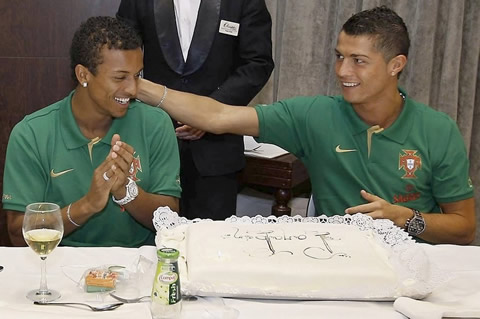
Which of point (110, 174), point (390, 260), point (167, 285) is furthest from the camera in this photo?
point (110, 174)

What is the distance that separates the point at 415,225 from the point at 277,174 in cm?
109

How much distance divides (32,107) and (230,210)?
115 centimetres

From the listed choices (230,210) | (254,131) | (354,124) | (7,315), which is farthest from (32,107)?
(7,315)

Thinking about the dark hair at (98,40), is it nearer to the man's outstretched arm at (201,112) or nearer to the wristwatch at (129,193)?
the man's outstretched arm at (201,112)

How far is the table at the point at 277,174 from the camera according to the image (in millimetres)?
3047

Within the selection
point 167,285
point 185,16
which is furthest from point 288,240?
point 185,16

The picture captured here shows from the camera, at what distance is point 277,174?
3064 millimetres

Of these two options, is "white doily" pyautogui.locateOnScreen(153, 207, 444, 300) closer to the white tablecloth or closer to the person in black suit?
the white tablecloth

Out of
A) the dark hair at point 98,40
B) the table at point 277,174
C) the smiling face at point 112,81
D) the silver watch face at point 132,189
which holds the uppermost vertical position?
the dark hair at point 98,40

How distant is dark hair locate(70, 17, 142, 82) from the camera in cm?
214

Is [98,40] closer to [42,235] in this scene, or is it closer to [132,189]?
[132,189]

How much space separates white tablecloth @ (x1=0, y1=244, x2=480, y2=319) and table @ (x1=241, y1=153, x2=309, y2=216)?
4.71ft

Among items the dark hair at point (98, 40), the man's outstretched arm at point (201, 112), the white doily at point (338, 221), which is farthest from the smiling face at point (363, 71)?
the dark hair at point (98, 40)

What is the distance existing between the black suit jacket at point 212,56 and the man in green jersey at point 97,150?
533mm
